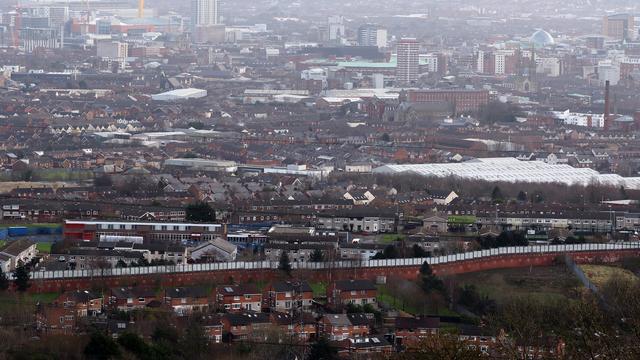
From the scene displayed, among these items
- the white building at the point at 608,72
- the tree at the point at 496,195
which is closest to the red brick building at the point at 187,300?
the tree at the point at 496,195

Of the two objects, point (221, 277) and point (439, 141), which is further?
point (439, 141)

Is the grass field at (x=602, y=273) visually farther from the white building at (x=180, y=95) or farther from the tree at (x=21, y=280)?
the white building at (x=180, y=95)

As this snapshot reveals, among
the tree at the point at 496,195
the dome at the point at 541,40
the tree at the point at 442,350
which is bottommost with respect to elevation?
the dome at the point at 541,40

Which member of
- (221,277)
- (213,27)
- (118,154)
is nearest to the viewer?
(221,277)

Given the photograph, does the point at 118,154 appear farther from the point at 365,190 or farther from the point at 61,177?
the point at 365,190

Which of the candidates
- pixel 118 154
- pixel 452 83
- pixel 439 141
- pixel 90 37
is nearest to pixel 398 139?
pixel 439 141

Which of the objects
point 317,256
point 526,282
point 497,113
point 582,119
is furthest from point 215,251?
point 497,113
